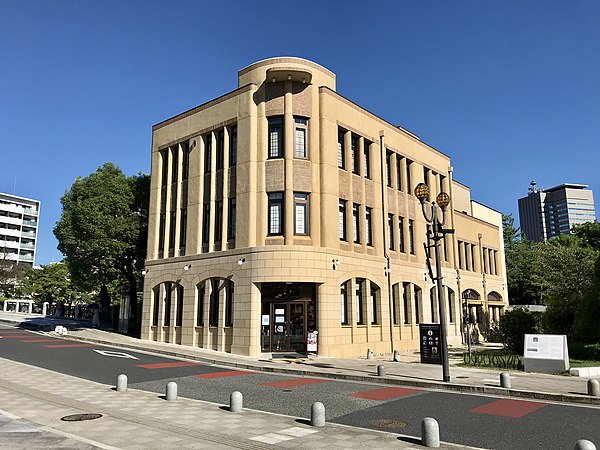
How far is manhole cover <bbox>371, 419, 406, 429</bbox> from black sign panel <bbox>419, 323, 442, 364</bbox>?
11630 mm

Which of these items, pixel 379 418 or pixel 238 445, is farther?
pixel 379 418

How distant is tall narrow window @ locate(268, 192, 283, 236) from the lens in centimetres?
2502

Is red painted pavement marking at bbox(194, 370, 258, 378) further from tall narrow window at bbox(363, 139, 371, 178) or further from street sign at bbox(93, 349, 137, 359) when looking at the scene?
tall narrow window at bbox(363, 139, 371, 178)

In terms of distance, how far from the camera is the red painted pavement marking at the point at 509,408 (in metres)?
11.4

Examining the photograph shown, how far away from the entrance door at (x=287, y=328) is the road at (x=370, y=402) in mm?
4850

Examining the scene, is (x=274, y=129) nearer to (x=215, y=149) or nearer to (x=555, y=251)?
(x=215, y=149)

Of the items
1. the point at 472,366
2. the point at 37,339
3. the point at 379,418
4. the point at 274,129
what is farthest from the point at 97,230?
the point at 379,418

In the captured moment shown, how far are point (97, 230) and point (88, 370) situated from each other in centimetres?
1755

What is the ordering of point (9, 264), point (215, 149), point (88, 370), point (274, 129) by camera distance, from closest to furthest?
point (88, 370) → point (274, 129) → point (215, 149) → point (9, 264)

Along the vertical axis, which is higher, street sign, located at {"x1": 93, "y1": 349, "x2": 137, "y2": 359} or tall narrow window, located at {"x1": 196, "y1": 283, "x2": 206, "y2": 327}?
tall narrow window, located at {"x1": 196, "y1": 283, "x2": 206, "y2": 327}

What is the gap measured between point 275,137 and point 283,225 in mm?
4961

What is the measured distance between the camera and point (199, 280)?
2697cm

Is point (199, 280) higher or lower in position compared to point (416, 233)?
lower

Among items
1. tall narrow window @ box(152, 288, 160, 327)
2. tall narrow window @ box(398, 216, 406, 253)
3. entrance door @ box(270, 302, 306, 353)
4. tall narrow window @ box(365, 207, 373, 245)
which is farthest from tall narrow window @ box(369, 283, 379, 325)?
tall narrow window @ box(152, 288, 160, 327)
